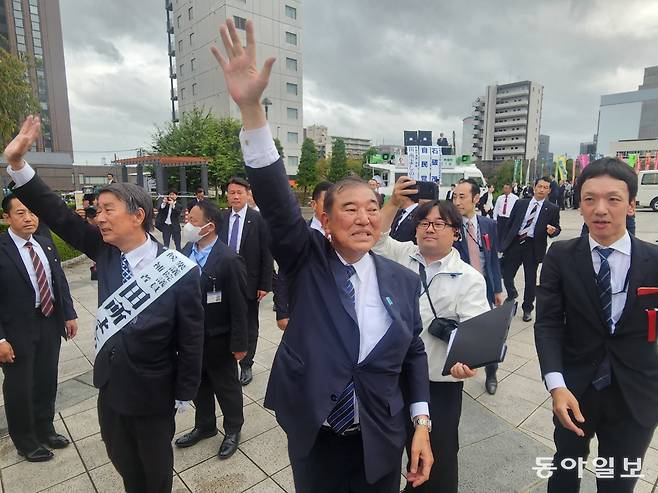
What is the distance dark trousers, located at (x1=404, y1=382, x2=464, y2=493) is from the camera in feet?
6.66

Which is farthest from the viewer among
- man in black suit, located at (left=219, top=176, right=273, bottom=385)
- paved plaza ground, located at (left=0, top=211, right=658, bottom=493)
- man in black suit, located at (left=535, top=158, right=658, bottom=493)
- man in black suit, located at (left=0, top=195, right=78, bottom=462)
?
man in black suit, located at (left=219, top=176, right=273, bottom=385)

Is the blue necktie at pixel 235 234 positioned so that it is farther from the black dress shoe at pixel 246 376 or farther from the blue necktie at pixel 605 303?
the blue necktie at pixel 605 303

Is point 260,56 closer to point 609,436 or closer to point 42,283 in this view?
point 42,283

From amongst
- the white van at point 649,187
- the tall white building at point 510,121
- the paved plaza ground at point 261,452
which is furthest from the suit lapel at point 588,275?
the tall white building at point 510,121

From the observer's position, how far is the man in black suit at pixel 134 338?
195 centimetres

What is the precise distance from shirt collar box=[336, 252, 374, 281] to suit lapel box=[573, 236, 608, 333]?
1.06 metres

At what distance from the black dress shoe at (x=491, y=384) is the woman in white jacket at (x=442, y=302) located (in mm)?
1766

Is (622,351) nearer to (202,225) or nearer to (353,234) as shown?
(353,234)

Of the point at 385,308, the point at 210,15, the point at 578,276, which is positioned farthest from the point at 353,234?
the point at 210,15

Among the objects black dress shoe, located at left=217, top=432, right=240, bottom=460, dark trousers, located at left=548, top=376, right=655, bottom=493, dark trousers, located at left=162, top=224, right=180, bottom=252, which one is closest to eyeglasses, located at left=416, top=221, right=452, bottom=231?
dark trousers, located at left=548, top=376, right=655, bottom=493

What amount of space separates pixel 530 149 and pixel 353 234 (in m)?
92.3

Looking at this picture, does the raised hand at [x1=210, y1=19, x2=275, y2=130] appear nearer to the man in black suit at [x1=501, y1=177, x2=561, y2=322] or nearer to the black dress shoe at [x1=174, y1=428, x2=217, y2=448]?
the black dress shoe at [x1=174, y1=428, x2=217, y2=448]

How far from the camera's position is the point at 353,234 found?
142cm

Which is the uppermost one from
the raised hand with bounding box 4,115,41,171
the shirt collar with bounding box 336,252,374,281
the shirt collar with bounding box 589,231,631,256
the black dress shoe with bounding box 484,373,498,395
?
the raised hand with bounding box 4,115,41,171
